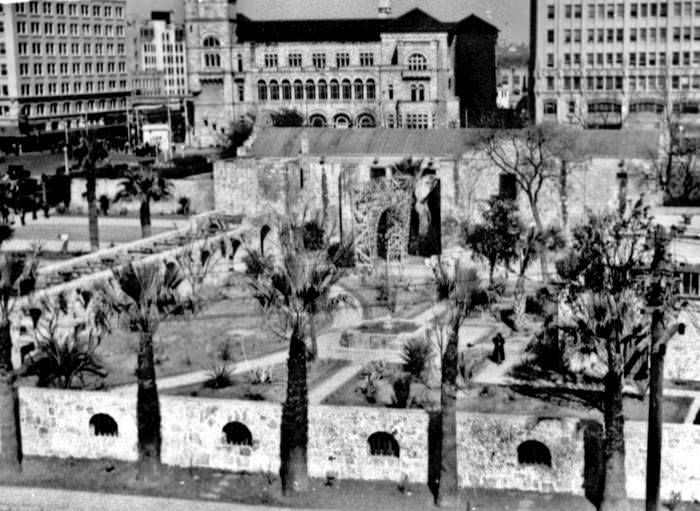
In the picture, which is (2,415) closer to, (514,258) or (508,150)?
(514,258)

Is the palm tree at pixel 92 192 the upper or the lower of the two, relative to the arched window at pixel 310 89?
lower

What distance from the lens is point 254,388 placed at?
3650cm

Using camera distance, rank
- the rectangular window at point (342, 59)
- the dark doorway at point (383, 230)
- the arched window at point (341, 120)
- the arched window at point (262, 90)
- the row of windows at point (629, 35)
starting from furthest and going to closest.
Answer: the arched window at point (262, 90) < the rectangular window at point (342, 59) < the arched window at point (341, 120) < the row of windows at point (629, 35) < the dark doorway at point (383, 230)

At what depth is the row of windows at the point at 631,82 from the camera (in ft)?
381

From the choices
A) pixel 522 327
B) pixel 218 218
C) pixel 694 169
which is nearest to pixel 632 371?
pixel 522 327

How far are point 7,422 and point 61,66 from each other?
111m

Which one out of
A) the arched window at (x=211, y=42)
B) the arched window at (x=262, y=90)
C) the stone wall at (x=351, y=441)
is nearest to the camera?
the stone wall at (x=351, y=441)

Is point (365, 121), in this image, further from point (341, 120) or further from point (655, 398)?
point (655, 398)

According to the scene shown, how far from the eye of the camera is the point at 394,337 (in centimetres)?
4278

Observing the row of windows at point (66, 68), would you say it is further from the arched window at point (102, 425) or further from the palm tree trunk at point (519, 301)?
the arched window at point (102, 425)

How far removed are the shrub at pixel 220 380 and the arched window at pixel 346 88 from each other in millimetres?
94497

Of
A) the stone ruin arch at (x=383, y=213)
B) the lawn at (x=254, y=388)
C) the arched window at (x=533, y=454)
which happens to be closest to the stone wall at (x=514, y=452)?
the arched window at (x=533, y=454)

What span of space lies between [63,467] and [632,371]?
17489 millimetres

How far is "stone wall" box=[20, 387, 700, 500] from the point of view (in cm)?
2875
